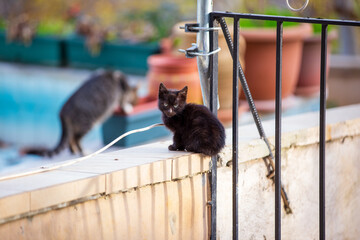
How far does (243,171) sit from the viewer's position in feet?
7.62

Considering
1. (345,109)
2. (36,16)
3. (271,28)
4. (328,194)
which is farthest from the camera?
(36,16)

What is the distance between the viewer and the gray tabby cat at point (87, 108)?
181 inches

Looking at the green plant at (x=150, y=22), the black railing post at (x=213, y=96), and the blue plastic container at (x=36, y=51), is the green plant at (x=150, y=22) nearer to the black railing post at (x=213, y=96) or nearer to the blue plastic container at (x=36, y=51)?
the blue plastic container at (x=36, y=51)

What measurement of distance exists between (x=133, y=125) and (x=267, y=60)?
4.15 feet

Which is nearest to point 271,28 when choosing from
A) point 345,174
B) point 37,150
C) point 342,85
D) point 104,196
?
point 342,85

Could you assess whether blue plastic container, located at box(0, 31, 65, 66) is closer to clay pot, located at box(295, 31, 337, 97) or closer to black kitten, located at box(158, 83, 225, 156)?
clay pot, located at box(295, 31, 337, 97)

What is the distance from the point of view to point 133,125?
4688mm

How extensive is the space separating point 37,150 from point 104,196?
276cm

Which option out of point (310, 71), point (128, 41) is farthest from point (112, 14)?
point (310, 71)

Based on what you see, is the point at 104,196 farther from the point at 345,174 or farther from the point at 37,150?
the point at 37,150

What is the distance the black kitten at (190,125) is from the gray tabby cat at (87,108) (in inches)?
95.1

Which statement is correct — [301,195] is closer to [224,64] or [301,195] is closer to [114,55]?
[224,64]

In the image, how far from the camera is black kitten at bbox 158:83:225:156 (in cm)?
213

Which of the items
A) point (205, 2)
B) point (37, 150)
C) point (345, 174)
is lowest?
point (37, 150)
